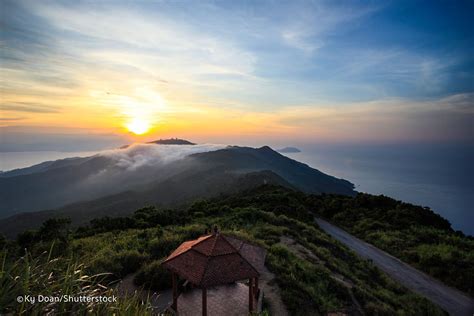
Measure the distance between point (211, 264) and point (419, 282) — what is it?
15.2m

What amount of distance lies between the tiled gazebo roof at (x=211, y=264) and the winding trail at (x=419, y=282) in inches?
475

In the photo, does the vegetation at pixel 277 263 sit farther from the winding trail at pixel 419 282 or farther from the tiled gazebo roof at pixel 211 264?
the tiled gazebo roof at pixel 211 264

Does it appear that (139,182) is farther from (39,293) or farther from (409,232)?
(39,293)

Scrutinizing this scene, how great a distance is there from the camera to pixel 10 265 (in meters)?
2.49

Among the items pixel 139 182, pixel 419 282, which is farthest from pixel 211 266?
pixel 139 182

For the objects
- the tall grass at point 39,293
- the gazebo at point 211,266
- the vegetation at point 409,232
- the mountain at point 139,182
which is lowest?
the mountain at point 139,182

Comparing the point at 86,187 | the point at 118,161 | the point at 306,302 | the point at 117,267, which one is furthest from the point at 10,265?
the point at 118,161

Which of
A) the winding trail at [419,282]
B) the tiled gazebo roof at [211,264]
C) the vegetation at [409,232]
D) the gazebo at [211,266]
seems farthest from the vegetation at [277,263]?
the vegetation at [409,232]

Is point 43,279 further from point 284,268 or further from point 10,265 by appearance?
point 284,268

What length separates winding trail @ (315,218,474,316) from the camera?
1505 centimetres

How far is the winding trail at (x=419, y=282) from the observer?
49.4 feet

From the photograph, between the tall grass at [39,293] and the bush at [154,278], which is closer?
the tall grass at [39,293]

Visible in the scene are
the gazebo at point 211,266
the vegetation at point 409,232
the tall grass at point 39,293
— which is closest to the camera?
the tall grass at point 39,293

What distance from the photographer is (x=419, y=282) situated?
17.4 m
